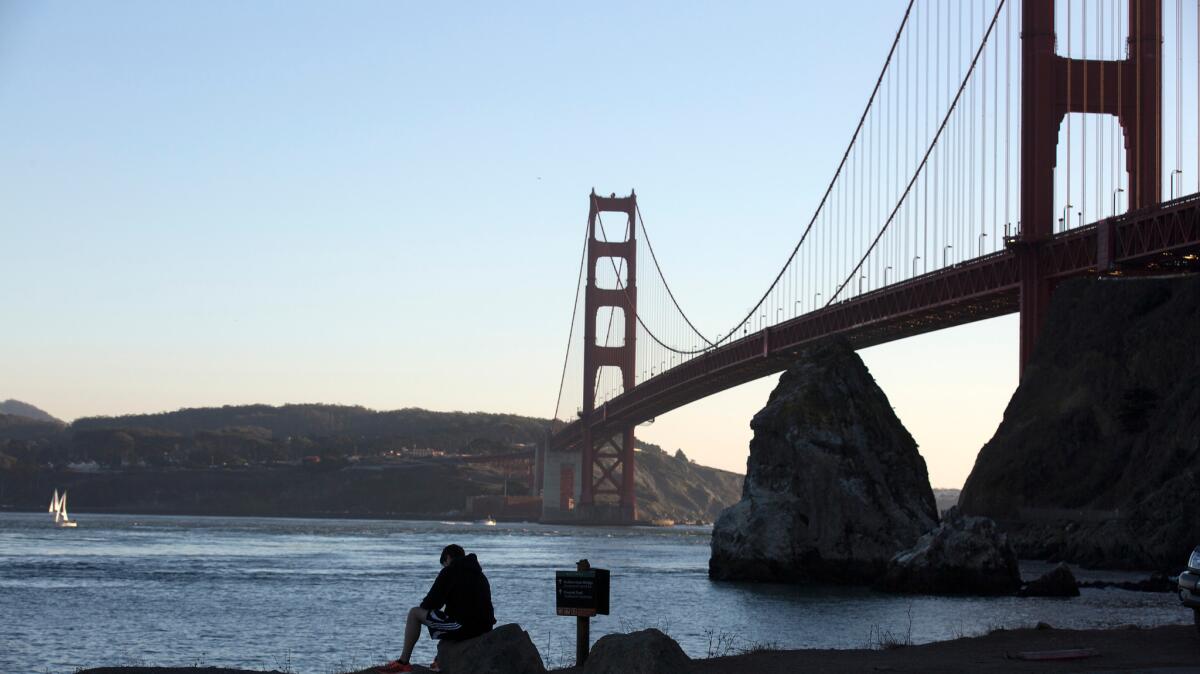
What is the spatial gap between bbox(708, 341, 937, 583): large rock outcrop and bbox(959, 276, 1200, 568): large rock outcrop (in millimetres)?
7117

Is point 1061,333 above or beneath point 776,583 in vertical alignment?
above

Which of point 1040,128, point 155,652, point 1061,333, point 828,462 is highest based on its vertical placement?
point 1040,128

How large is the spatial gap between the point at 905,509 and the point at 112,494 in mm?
148722

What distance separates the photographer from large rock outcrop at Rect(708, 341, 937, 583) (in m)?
36.3

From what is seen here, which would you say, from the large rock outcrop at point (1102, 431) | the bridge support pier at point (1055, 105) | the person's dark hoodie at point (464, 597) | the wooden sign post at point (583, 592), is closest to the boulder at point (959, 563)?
the large rock outcrop at point (1102, 431)

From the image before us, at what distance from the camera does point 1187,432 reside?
43.4 metres

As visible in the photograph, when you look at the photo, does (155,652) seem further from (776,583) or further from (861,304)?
(861,304)

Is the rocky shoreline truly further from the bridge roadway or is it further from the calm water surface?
the bridge roadway

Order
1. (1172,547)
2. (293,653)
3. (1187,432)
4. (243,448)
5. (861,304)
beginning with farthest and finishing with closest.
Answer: (243,448), (861,304), (1187,432), (1172,547), (293,653)

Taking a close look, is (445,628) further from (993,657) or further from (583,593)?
(993,657)

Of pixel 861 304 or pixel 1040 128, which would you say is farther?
pixel 861 304

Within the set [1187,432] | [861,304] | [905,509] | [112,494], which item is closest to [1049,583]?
[905,509]

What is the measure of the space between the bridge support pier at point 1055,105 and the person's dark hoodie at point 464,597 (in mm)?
40869

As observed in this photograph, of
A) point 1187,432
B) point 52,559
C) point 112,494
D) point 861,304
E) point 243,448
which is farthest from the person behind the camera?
point 243,448
